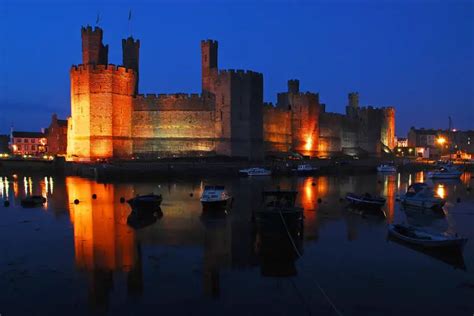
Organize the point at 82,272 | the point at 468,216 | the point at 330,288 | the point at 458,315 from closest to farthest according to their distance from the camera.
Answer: the point at 458,315 → the point at 330,288 → the point at 82,272 → the point at 468,216

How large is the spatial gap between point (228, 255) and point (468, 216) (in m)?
11.7

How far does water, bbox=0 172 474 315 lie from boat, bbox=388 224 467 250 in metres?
0.34

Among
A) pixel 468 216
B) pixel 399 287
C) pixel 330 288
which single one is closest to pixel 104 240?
pixel 330 288

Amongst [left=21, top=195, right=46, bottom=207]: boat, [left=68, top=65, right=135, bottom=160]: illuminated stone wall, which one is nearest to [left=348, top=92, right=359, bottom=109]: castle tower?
[left=68, top=65, right=135, bottom=160]: illuminated stone wall

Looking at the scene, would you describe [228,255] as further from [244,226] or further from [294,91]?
[294,91]

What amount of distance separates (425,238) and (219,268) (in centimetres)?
547

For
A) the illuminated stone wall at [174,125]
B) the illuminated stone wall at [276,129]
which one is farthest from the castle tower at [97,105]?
the illuminated stone wall at [276,129]

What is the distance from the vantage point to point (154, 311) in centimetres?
828

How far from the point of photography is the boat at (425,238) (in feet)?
39.4

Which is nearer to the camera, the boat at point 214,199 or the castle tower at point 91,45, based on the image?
the boat at point 214,199

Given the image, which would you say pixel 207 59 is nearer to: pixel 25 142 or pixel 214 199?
pixel 214 199

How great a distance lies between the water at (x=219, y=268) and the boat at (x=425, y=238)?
34 centimetres

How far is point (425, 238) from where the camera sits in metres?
12.5

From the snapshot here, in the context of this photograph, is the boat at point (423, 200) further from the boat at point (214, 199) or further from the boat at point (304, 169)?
the boat at point (304, 169)
